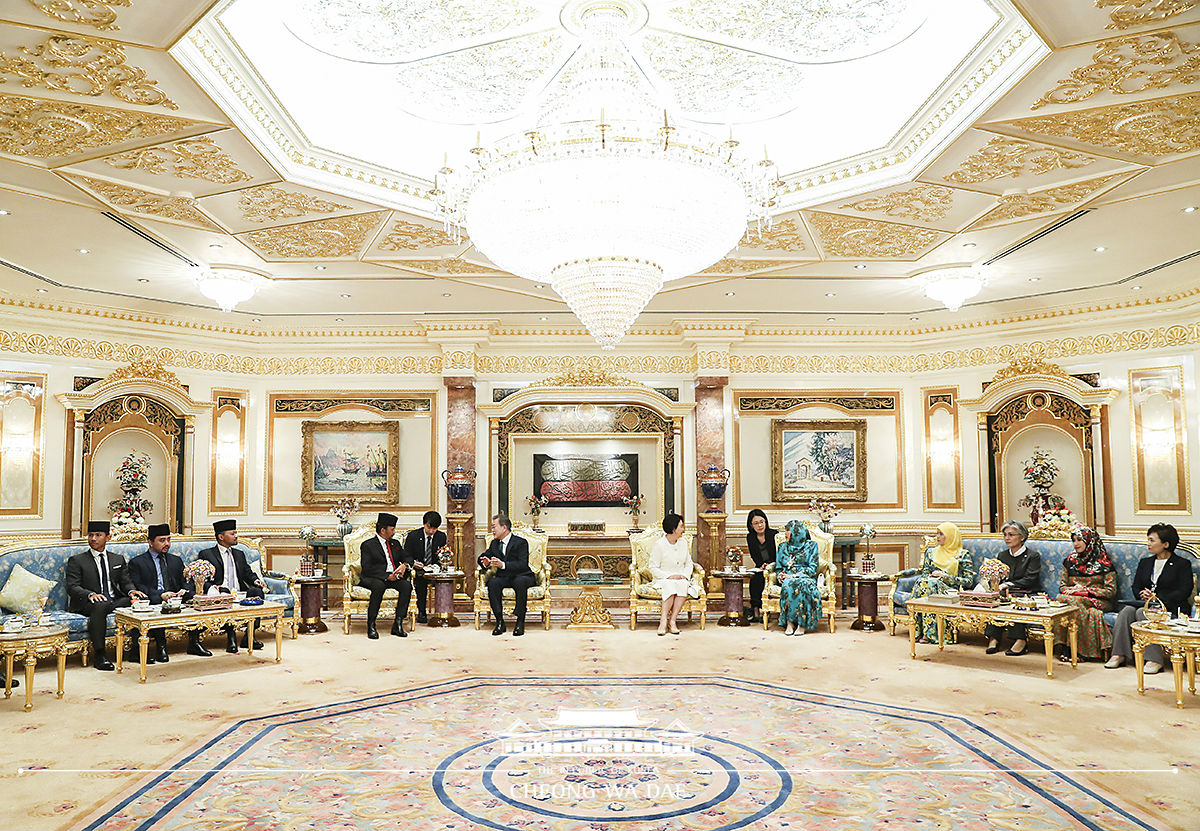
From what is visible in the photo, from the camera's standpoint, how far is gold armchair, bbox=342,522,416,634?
31.3 feet

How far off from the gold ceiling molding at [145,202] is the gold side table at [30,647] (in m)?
3.30

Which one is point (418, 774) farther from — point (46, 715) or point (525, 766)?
point (46, 715)

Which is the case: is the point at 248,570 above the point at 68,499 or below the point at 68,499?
below

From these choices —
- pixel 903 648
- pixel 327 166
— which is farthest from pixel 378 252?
pixel 903 648

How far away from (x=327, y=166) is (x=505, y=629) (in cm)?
529

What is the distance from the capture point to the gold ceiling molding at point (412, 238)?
7.81 meters

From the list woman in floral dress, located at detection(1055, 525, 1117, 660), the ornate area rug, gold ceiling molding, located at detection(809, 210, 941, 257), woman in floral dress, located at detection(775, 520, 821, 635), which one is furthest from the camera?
woman in floral dress, located at detection(775, 520, 821, 635)

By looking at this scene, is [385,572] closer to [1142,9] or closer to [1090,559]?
[1090,559]

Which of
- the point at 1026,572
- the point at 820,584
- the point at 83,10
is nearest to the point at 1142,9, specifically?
the point at 83,10

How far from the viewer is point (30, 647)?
20.0 ft

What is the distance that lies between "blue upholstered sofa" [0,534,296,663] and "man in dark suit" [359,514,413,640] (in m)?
0.80

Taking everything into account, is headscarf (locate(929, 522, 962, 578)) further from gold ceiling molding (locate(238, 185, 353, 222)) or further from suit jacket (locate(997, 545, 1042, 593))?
gold ceiling molding (locate(238, 185, 353, 222))

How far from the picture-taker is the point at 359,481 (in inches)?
477

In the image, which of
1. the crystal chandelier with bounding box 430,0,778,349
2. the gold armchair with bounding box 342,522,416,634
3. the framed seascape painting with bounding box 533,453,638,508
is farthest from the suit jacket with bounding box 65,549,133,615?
the framed seascape painting with bounding box 533,453,638,508
